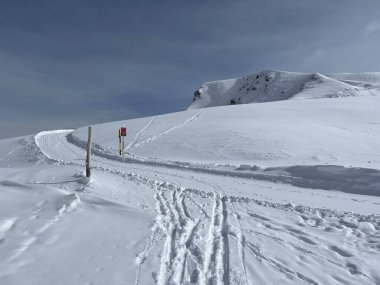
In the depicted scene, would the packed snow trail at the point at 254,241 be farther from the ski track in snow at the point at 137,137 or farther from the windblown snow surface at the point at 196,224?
the ski track in snow at the point at 137,137

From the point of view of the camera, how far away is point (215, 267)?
5.24 m

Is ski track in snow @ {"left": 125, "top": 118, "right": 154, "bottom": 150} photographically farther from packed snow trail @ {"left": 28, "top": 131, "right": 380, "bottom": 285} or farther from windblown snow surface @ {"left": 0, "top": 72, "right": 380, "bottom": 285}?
packed snow trail @ {"left": 28, "top": 131, "right": 380, "bottom": 285}

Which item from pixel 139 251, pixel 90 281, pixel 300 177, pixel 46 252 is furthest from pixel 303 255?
pixel 300 177

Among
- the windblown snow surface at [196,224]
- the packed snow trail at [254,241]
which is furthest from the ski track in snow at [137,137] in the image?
the packed snow trail at [254,241]

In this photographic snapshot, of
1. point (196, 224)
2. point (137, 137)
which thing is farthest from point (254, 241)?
point (137, 137)

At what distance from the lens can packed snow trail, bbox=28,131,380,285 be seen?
5090 millimetres

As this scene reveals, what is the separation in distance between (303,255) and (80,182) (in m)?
6.56

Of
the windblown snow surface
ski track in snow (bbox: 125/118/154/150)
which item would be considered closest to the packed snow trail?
the windblown snow surface

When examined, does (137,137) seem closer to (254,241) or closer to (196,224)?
(196,224)

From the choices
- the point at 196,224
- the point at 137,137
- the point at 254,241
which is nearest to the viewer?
the point at 254,241

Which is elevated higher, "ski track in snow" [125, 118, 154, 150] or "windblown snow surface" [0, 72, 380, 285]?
"ski track in snow" [125, 118, 154, 150]

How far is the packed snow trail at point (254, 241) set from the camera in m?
5.09

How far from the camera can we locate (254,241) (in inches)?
248

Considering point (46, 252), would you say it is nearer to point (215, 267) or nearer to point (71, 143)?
point (215, 267)
